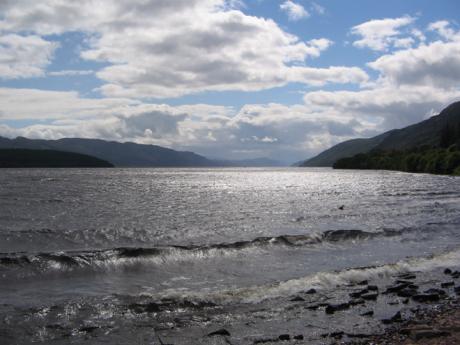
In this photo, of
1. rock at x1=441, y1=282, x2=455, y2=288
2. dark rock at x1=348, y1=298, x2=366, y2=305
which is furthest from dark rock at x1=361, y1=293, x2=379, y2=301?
rock at x1=441, y1=282, x2=455, y2=288

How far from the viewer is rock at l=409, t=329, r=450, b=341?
17188mm

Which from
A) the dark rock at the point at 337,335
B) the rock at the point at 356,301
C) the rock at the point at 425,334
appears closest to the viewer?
the rock at the point at 425,334

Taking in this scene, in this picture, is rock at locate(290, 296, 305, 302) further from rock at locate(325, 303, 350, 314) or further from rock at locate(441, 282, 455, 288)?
rock at locate(441, 282, 455, 288)

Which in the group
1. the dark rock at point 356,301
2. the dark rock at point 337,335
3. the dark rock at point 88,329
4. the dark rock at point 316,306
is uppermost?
the dark rock at point 337,335

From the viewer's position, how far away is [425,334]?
1728 cm

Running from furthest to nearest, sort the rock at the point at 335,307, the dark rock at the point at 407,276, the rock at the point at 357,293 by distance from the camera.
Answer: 1. the dark rock at the point at 407,276
2. the rock at the point at 357,293
3. the rock at the point at 335,307

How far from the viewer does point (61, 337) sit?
746 inches

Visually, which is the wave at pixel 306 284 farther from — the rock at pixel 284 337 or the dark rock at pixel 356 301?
the rock at pixel 284 337

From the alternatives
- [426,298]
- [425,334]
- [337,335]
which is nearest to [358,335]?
[337,335]

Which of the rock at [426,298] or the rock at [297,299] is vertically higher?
the rock at [426,298]

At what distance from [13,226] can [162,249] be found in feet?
76.5

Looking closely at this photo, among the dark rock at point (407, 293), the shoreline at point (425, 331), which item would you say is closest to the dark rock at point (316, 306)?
the shoreline at point (425, 331)

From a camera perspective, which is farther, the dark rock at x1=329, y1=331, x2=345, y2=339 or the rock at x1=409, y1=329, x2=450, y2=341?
the dark rock at x1=329, y1=331, x2=345, y2=339

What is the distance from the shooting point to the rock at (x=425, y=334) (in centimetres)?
1719
